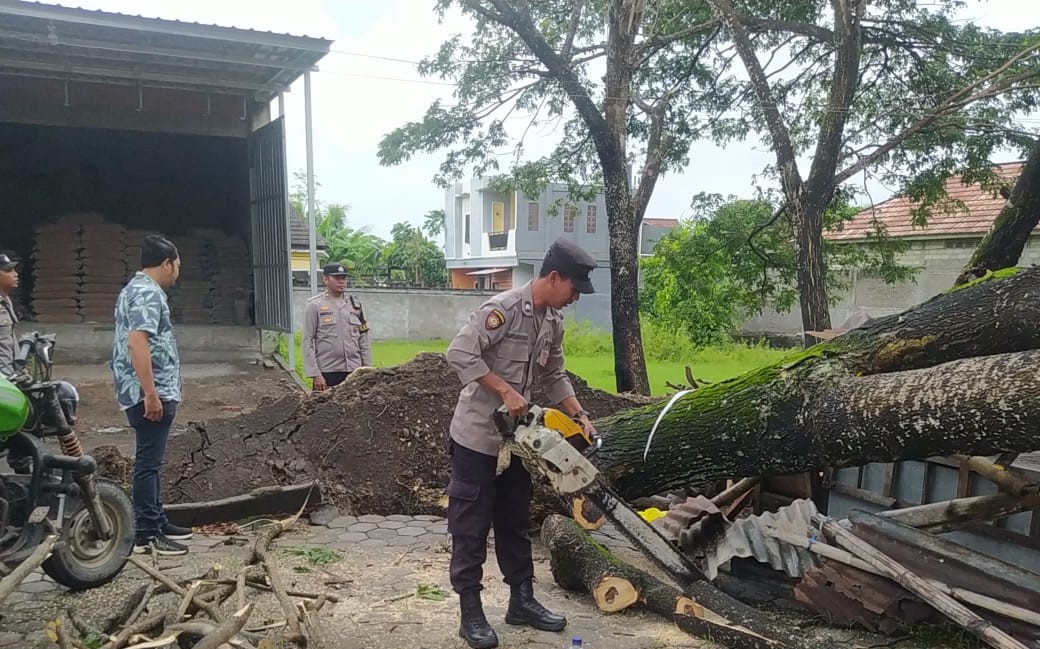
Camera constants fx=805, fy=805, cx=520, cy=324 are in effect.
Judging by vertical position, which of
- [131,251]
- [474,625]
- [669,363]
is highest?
[131,251]

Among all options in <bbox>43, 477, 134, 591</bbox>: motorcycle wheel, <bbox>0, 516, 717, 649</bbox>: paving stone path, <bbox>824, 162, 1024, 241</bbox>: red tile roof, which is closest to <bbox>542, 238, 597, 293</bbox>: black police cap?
<bbox>0, 516, 717, 649</bbox>: paving stone path

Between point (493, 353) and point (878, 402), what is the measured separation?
5.07 feet

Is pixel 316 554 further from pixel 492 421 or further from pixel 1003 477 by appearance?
pixel 1003 477

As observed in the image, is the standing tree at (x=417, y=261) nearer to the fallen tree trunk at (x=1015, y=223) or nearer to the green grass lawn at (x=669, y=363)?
the green grass lawn at (x=669, y=363)

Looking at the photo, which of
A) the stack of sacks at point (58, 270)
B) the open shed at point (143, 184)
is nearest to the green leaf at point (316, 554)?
the open shed at point (143, 184)

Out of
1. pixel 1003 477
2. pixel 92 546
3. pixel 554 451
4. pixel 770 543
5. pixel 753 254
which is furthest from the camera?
pixel 753 254

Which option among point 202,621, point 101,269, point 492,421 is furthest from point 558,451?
point 101,269

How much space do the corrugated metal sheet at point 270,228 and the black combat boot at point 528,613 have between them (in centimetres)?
743

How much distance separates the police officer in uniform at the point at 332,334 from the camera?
632 centimetres

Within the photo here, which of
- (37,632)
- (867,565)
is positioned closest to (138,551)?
(37,632)

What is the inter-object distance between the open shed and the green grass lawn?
159 centimetres

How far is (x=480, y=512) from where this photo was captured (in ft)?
10.9

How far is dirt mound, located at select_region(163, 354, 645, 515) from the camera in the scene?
5.36 metres

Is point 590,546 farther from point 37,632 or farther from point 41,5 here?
point 41,5
